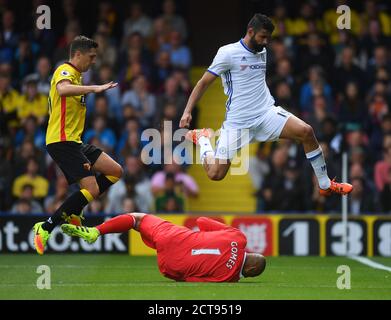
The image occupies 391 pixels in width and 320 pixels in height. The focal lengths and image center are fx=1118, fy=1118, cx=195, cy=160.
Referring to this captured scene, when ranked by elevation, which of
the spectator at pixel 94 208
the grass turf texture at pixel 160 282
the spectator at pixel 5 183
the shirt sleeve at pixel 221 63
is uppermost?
the shirt sleeve at pixel 221 63

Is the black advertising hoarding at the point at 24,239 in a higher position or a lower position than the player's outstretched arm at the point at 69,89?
lower

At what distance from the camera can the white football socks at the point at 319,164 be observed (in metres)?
13.4

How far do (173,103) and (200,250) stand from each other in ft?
29.4

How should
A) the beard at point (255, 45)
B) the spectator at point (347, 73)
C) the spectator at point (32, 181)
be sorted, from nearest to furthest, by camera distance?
1. the beard at point (255, 45)
2. the spectator at point (32, 181)
3. the spectator at point (347, 73)

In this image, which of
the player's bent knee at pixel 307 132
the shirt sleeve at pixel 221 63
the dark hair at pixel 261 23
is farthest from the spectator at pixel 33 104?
the player's bent knee at pixel 307 132

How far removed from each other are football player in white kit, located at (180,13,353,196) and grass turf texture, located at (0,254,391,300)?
1363mm

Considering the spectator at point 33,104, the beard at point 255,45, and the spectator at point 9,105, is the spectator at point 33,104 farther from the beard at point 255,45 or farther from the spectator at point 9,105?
the beard at point 255,45

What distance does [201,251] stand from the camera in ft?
37.8

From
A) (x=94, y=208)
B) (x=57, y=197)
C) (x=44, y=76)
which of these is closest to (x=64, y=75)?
(x=94, y=208)

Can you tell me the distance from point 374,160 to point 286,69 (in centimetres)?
246

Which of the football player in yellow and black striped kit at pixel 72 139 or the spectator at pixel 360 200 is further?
the spectator at pixel 360 200
